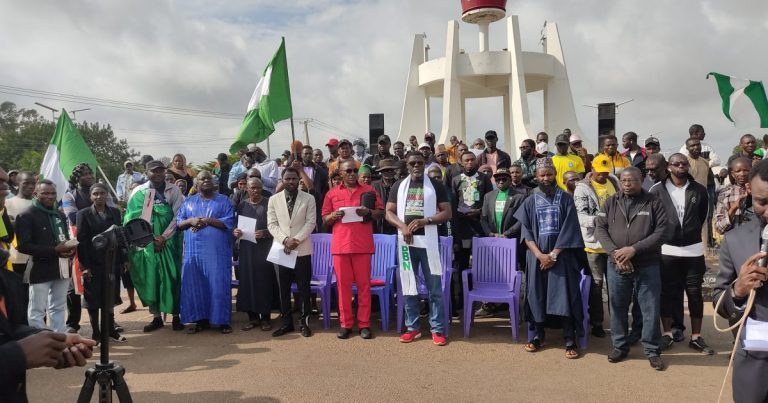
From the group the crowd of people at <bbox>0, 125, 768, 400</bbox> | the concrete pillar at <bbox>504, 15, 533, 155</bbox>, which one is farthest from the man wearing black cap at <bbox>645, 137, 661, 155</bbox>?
the concrete pillar at <bbox>504, 15, 533, 155</bbox>

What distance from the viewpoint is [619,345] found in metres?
4.92

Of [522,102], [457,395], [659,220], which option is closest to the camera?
[457,395]

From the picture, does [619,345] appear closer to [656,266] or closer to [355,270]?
[656,266]

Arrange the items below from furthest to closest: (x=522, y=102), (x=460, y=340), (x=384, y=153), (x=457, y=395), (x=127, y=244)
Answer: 1. (x=522, y=102)
2. (x=384, y=153)
3. (x=460, y=340)
4. (x=457, y=395)
5. (x=127, y=244)

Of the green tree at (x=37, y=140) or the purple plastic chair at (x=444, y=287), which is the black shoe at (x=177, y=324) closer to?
the purple plastic chair at (x=444, y=287)

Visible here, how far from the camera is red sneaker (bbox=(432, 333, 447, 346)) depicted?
18.0 ft

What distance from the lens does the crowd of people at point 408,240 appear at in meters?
4.93

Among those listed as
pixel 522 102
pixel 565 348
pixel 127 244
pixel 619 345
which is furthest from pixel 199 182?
pixel 522 102

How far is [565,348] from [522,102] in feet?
51.8

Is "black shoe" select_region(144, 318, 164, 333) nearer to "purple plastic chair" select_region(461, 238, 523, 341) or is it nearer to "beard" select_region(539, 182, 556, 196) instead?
"purple plastic chair" select_region(461, 238, 523, 341)

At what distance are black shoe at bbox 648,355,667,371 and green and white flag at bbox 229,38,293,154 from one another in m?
5.33

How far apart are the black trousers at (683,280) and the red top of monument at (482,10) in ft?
54.2

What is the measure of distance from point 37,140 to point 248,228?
5111 cm

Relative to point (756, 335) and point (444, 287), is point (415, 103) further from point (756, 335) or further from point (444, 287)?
point (756, 335)
